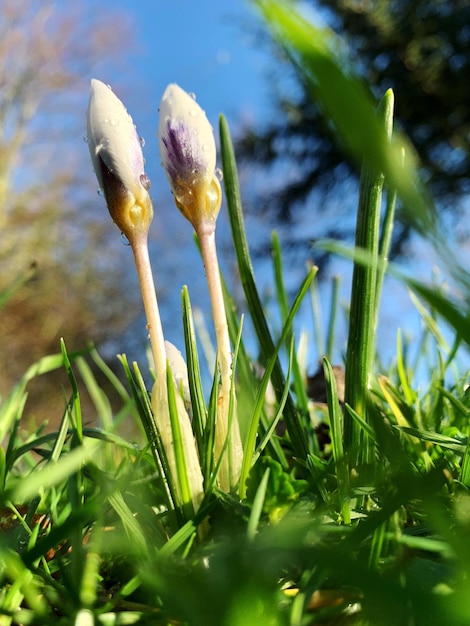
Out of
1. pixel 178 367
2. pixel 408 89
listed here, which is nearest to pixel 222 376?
pixel 178 367

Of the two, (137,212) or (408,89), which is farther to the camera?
(408,89)

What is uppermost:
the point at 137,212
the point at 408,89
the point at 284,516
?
the point at 408,89

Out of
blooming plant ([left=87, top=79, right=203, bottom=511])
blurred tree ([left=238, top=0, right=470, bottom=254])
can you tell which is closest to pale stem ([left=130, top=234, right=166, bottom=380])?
blooming plant ([left=87, top=79, right=203, bottom=511])

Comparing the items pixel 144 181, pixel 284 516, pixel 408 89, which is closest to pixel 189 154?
pixel 144 181

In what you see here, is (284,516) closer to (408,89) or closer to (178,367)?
(178,367)

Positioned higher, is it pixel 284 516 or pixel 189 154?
pixel 189 154

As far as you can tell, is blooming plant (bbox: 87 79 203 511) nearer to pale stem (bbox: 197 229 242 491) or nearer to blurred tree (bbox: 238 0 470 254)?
pale stem (bbox: 197 229 242 491)
